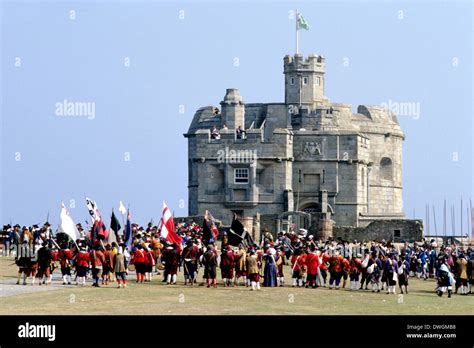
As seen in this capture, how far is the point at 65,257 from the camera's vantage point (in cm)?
4259

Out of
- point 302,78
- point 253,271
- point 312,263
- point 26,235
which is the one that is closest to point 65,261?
point 253,271

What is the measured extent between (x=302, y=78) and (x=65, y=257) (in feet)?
173

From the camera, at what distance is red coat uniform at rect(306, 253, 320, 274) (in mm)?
43469

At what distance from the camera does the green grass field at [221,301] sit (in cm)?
3369

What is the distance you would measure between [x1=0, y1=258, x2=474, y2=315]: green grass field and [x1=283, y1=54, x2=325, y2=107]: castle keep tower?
5013cm

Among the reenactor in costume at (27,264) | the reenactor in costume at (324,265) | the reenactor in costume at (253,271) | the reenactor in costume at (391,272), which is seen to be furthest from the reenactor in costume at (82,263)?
the reenactor in costume at (391,272)

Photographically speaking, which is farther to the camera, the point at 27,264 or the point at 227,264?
the point at 227,264

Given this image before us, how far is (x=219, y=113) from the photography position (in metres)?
94.9

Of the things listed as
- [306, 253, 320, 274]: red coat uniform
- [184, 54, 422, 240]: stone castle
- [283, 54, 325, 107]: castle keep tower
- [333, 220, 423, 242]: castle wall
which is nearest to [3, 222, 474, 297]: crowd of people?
[306, 253, 320, 274]: red coat uniform

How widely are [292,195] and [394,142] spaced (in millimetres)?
21323
